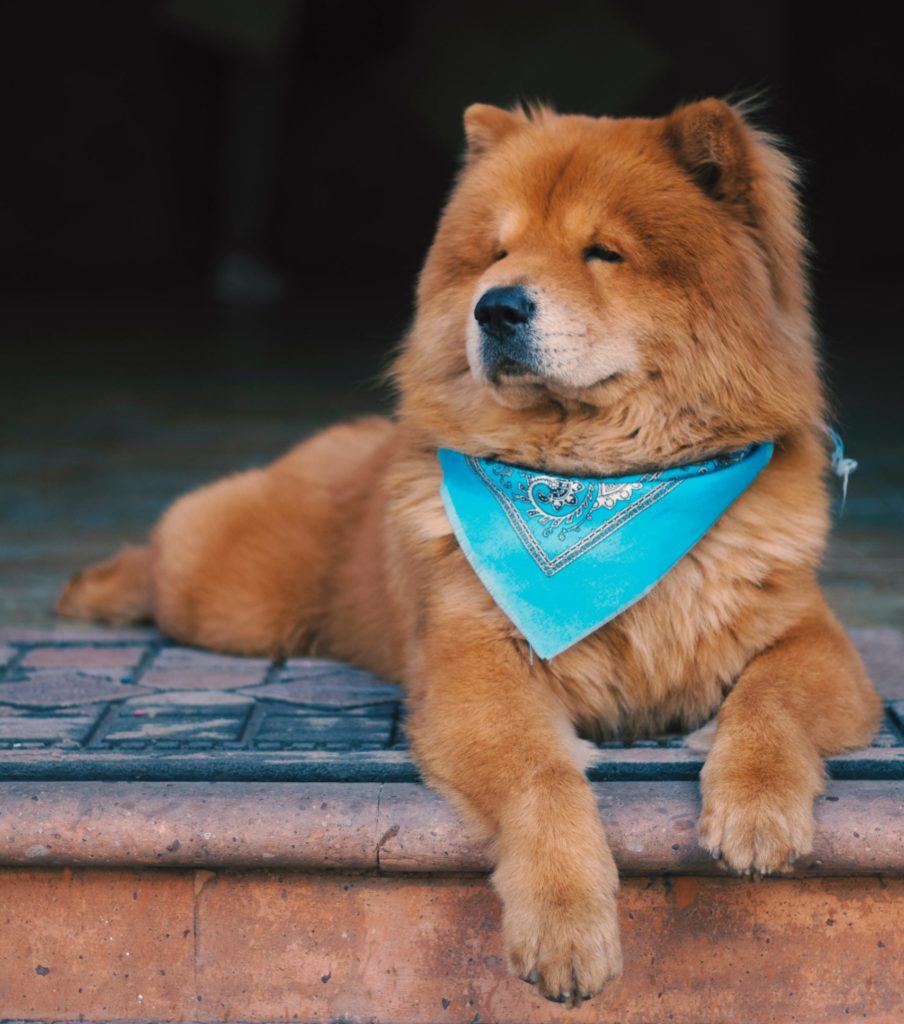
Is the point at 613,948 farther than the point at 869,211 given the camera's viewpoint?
No

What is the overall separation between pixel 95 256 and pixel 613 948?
9.80 meters

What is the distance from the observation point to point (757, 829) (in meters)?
2.15

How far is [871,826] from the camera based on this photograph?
2.27 meters

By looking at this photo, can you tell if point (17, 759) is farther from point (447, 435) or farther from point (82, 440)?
point (82, 440)

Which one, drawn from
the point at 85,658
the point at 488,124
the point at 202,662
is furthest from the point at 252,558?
the point at 488,124

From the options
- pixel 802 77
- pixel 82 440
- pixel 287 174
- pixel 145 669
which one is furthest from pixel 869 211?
pixel 145 669

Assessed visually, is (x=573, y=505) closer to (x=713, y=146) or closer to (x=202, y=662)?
(x=713, y=146)

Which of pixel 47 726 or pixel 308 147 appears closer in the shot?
pixel 47 726

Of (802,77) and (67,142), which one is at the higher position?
(802,77)

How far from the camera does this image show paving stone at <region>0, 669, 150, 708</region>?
2996 millimetres

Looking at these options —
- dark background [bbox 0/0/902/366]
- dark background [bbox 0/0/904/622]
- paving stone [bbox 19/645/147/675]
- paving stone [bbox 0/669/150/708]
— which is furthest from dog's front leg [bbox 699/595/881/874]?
dark background [bbox 0/0/902/366]

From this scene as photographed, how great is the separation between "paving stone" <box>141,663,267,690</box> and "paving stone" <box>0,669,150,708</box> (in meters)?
0.07

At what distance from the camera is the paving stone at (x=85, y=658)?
3.28 metres

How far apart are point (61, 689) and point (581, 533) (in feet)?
3.96
